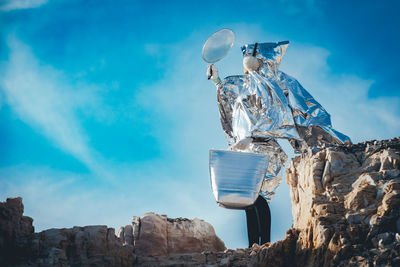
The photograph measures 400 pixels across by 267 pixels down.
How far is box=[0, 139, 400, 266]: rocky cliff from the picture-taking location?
1124cm

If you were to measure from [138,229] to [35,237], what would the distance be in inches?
109

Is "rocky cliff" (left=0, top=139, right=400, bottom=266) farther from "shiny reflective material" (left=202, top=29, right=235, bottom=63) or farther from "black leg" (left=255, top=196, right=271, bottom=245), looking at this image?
"shiny reflective material" (left=202, top=29, right=235, bottom=63)

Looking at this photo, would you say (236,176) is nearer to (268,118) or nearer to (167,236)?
(268,118)

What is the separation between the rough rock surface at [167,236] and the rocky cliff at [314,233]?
0.04 m

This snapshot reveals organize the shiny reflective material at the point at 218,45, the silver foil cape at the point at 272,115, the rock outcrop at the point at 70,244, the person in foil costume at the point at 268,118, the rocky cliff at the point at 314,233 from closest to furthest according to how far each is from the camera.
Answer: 1. the rocky cliff at the point at 314,233
2. the rock outcrop at the point at 70,244
3. the person in foil costume at the point at 268,118
4. the silver foil cape at the point at 272,115
5. the shiny reflective material at the point at 218,45

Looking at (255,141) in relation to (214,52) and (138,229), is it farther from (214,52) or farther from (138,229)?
(138,229)

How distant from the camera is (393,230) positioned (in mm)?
11164

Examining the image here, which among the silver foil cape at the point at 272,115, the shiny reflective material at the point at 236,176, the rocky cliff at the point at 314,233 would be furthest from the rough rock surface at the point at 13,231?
the silver foil cape at the point at 272,115

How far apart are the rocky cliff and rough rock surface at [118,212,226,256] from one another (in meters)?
0.04

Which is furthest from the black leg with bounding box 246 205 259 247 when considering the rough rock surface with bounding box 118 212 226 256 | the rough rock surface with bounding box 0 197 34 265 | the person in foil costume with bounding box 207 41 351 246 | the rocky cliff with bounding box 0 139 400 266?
the rough rock surface with bounding box 0 197 34 265

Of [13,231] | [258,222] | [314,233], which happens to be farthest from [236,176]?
[13,231]

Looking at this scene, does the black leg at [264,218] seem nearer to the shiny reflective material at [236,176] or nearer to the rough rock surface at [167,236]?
the shiny reflective material at [236,176]

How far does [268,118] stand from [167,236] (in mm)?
4246

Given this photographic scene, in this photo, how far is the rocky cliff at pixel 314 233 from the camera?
36.9 feet
